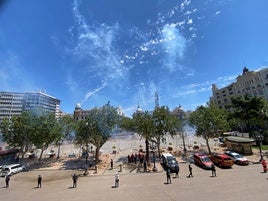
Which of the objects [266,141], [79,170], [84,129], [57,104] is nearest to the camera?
[79,170]

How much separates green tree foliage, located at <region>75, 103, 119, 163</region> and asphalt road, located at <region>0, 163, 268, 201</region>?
8659mm

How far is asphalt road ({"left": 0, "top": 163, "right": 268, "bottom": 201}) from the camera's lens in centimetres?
1614

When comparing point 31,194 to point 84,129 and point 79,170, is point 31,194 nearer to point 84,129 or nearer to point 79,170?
point 79,170

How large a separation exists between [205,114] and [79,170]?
24703 millimetres

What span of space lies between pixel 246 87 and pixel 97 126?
278 feet

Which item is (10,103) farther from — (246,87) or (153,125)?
(246,87)

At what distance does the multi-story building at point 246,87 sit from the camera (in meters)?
84.8

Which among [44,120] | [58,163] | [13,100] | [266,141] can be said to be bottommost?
[58,163]

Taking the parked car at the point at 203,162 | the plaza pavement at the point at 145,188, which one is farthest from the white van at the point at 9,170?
the parked car at the point at 203,162

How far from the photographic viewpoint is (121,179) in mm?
23766

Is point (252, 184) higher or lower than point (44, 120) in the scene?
lower

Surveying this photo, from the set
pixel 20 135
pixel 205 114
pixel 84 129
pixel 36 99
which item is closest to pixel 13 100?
pixel 36 99

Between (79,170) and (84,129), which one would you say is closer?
(79,170)

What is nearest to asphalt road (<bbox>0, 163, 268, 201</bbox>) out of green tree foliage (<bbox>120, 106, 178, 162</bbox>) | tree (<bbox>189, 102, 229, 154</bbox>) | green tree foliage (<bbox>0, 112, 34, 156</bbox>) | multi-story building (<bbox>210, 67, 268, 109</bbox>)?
green tree foliage (<bbox>120, 106, 178, 162</bbox>)
